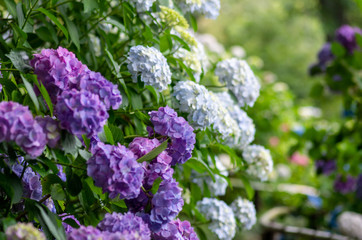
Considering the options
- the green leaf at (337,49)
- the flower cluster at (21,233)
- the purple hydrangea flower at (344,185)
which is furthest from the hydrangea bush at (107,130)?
the purple hydrangea flower at (344,185)

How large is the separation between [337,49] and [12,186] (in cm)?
188

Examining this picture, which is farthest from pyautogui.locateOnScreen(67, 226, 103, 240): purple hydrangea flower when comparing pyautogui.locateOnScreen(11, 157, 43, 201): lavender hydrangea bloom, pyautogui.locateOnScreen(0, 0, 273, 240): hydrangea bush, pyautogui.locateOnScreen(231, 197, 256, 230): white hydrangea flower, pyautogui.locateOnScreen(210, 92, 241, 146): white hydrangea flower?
pyautogui.locateOnScreen(231, 197, 256, 230): white hydrangea flower

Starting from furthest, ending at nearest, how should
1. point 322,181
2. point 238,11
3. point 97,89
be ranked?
point 238,11 < point 322,181 < point 97,89

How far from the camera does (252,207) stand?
1385mm

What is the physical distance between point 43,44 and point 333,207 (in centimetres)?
211

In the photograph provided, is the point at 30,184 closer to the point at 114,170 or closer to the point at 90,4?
the point at 114,170

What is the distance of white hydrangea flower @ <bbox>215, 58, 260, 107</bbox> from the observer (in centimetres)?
126

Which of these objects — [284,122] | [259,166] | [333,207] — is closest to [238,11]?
[284,122]

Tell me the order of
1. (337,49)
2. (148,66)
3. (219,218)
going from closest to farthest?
(148,66) → (219,218) → (337,49)

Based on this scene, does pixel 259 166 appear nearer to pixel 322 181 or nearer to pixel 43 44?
pixel 43 44

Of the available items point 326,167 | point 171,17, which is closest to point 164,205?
point 171,17

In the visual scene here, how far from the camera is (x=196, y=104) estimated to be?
3.33 feet

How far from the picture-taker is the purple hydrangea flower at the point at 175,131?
875mm

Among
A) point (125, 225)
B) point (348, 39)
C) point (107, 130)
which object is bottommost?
point (125, 225)
